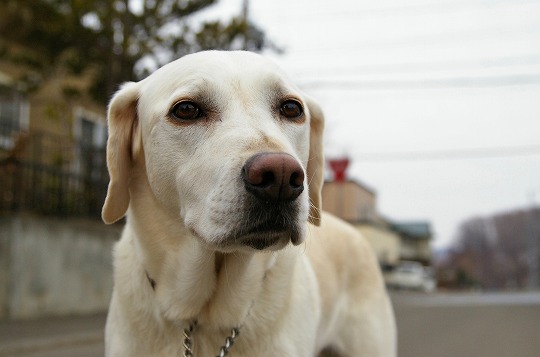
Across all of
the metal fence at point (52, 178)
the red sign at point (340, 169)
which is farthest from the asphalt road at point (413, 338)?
the red sign at point (340, 169)

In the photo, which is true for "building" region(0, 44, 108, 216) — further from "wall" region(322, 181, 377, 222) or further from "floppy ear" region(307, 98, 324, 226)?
"wall" region(322, 181, 377, 222)

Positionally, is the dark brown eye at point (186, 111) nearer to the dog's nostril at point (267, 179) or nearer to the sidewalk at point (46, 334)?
the dog's nostril at point (267, 179)

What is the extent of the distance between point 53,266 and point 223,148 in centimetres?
968

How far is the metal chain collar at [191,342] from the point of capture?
2733 mm

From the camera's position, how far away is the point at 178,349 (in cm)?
275

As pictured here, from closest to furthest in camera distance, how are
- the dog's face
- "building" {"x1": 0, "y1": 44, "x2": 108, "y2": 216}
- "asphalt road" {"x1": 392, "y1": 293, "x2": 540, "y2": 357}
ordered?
the dog's face < "asphalt road" {"x1": 392, "y1": 293, "x2": 540, "y2": 357} < "building" {"x1": 0, "y1": 44, "x2": 108, "y2": 216}

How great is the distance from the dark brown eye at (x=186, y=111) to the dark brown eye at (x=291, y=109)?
38cm

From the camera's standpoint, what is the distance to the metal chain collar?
2.73 meters

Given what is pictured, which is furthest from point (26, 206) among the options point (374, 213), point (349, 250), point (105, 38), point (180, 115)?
point (374, 213)

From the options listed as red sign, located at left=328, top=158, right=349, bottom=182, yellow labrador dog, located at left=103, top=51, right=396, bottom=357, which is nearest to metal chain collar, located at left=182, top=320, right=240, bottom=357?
yellow labrador dog, located at left=103, top=51, right=396, bottom=357

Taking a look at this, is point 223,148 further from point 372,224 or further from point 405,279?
point 405,279

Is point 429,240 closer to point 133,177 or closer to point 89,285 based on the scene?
point 89,285

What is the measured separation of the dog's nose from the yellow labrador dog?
0.05m

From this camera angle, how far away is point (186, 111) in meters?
2.78
